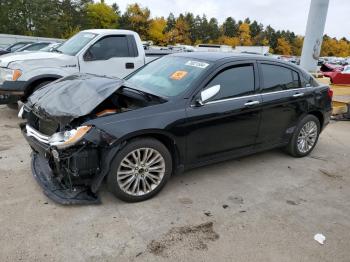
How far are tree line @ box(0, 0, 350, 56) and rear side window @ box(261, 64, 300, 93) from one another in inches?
1870

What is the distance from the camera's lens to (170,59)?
A: 484 centimetres

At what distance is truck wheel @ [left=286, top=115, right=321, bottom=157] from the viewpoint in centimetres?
530

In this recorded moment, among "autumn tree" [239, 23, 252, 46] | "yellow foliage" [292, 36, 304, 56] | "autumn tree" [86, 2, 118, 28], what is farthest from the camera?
"yellow foliage" [292, 36, 304, 56]

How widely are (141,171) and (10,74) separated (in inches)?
173

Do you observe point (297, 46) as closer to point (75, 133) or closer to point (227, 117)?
point (227, 117)

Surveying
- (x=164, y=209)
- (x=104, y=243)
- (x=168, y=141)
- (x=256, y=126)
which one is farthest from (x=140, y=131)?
(x=256, y=126)

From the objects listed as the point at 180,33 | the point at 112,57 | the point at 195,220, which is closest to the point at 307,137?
the point at 195,220

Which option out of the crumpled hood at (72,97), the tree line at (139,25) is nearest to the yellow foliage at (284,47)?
the tree line at (139,25)

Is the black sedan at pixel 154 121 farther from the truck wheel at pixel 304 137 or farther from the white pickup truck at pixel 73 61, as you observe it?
the white pickup truck at pixel 73 61

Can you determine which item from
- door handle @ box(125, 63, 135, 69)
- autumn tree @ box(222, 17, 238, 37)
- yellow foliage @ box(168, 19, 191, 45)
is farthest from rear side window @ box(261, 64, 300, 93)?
autumn tree @ box(222, 17, 238, 37)

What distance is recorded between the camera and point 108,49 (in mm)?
7574

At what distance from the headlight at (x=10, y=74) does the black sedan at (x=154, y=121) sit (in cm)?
268

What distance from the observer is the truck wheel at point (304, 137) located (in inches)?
209

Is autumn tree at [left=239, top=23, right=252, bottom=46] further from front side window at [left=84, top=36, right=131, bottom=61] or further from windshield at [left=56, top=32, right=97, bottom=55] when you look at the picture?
windshield at [left=56, top=32, right=97, bottom=55]
